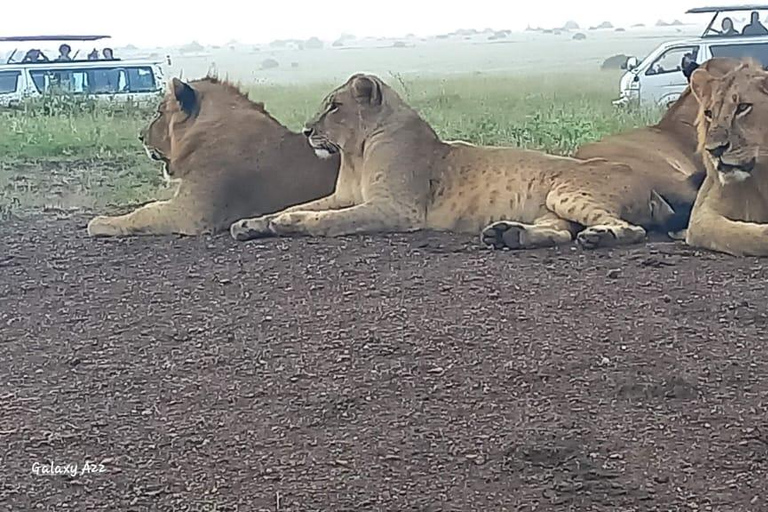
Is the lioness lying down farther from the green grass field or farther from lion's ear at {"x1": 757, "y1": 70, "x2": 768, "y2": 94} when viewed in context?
the green grass field

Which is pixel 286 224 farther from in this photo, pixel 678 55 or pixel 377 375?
pixel 678 55

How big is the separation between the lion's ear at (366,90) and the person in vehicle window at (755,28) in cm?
422

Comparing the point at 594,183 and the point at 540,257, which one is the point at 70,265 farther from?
the point at 594,183

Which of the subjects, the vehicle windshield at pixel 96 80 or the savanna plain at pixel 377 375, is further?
the vehicle windshield at pixel 96 80

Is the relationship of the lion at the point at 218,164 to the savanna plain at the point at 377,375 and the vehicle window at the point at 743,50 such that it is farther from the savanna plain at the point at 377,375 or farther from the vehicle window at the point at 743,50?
the vehicle window at the point at 743,50

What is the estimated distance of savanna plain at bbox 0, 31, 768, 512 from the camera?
2.33 metres

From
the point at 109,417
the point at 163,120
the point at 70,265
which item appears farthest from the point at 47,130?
the point at 109,417

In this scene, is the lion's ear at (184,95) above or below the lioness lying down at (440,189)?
above

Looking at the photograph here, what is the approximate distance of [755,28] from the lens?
870 cm

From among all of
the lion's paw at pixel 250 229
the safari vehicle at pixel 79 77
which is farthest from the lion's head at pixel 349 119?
the safari vehicle at pixel 79 77

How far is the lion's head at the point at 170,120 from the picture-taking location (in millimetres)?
5484

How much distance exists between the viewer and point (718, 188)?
445 centimetres

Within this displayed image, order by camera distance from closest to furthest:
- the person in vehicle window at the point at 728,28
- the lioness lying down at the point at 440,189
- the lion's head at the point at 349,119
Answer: the lioness lying down at the point at 440,189 → the lion's head at the point at 349,119 → the person in vehicle window at the point at 728,28

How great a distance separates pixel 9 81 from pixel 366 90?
428 cm
